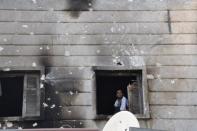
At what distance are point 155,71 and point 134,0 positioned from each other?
1793 mm

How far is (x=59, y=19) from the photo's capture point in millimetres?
9656

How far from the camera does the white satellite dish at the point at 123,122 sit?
A: 6.25 meters

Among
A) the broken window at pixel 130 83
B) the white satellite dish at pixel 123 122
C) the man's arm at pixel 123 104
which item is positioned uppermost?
the broken window at pixel 130 83

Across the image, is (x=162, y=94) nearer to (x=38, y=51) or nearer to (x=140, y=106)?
(x=140, y=106)

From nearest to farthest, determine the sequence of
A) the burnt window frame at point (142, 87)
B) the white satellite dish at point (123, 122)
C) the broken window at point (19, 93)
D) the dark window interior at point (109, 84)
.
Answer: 1. the white satellite dish at point (123, 122)
2. the burnt window frame at point (142, 87)
3. the broken window at point (19, 93)
4. the dark window interior at point (109, 84)

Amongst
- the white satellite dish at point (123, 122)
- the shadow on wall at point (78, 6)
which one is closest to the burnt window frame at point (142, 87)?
the shadow on wall at point (78, 6)

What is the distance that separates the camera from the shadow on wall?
974cm

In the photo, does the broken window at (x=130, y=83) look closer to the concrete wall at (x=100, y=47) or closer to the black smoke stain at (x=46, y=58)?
the concrete wall at (x=100, y=47)

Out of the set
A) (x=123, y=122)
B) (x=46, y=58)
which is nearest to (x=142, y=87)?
(x=46, y=58)

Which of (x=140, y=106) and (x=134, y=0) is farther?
(x=134, y=0)

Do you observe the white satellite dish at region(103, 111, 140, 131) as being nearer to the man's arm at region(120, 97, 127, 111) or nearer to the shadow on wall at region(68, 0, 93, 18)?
the man's arm at region(120, 97, 127, 111)

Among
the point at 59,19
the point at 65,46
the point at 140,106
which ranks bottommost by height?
the point at 140,106

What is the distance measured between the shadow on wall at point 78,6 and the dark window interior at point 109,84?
1.50m

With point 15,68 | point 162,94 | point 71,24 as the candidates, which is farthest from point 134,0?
point 15,68
